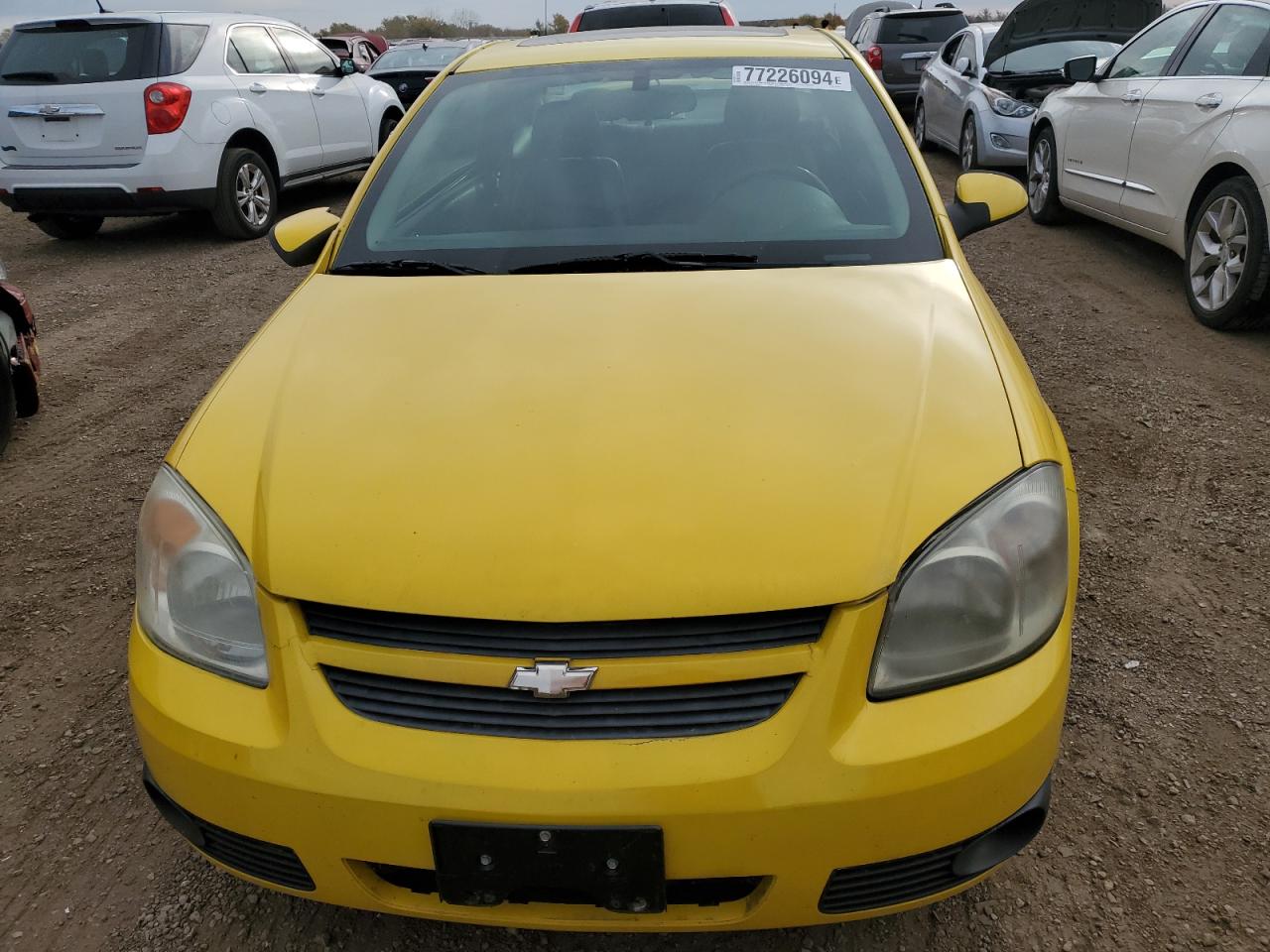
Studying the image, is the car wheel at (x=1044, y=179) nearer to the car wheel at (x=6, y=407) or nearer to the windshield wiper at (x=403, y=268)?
the windshield wiper at (x=403, y=268)

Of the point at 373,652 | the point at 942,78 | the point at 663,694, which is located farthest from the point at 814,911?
the point at 942,78

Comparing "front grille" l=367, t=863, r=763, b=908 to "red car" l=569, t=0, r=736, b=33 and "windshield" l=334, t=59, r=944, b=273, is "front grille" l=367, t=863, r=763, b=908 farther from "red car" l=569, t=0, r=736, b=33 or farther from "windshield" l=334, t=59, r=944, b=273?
"red car" l=569, t=0, r=736, b=33

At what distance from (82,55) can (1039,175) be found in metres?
7.07

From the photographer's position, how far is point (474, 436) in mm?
1734

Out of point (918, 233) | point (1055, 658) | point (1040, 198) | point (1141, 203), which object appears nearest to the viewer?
point (1055, 658)

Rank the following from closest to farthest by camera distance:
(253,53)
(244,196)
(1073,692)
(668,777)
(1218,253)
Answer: (668,777) < (1073,692) < (1218,253) < (244,196) < (253,53)

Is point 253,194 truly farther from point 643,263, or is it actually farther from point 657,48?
point 643,263

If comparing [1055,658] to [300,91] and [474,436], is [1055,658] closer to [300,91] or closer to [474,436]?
[474,436]

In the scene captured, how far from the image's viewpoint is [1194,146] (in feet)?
16.5

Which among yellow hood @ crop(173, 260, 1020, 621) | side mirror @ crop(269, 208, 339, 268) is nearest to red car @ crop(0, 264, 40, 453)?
side mirror @ crop(269, 208, 339, 268)

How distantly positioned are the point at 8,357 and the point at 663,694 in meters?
→ 3.73

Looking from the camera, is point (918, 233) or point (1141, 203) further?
point (1141, 203)

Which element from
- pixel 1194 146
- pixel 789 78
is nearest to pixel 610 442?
pixel 789 78

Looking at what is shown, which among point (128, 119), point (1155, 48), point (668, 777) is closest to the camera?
point (668, 777)
